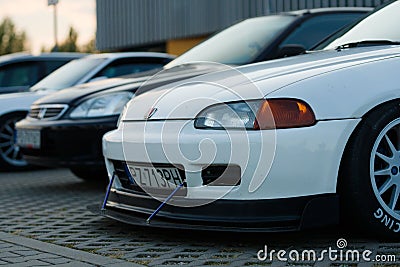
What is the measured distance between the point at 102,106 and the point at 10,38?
1968 inches

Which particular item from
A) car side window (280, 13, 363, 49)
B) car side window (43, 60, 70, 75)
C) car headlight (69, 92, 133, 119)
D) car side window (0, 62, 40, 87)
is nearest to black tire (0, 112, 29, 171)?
car side window (0, 62, 40, 87)

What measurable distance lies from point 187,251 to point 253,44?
2.99m

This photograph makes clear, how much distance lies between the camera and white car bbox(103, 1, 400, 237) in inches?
167

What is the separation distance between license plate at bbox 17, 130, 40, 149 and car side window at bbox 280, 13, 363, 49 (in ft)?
7.88

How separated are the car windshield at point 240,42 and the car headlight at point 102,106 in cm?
54

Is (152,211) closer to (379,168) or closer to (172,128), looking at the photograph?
(172,128)

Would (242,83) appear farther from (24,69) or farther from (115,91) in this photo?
(24,69)

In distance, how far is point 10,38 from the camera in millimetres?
55438

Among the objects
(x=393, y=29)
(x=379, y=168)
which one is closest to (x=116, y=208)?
(x=379, y=168)

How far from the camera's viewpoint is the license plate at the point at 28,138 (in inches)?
299

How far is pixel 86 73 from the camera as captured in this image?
938 centimetres

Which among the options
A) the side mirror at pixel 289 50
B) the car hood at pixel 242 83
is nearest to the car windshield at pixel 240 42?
the side mirror at pixel 289 50

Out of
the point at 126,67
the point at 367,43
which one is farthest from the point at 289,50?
the point at 126,67

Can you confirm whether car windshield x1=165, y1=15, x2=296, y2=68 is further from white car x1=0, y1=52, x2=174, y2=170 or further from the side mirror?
white car x1=0, y1=52, x2=174, y2=170
